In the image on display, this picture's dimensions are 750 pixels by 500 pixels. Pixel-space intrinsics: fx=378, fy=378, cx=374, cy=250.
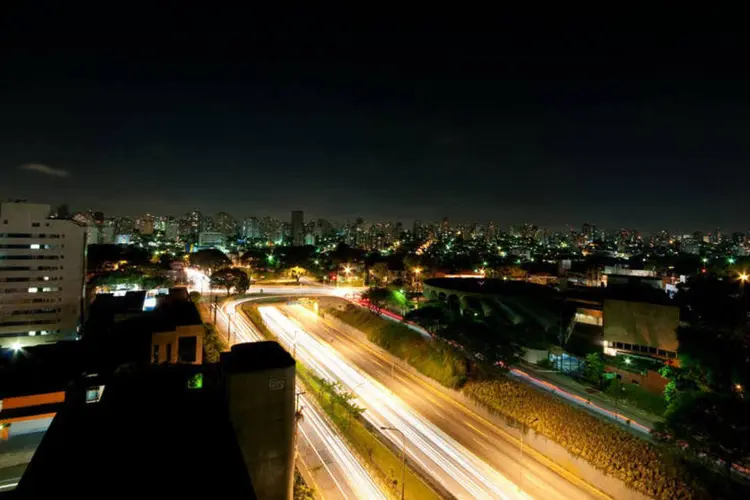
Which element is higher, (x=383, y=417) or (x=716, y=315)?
(x=716, y=315)

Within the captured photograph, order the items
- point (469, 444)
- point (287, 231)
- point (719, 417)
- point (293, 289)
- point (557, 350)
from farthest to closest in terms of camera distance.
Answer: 1. point (287, 231)
2. point (293, 289)
3. point (557, 350)
4. point (469, 444)
5. point (719, 417)

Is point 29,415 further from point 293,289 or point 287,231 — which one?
point 287,231

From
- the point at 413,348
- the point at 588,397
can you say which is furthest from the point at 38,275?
the point at 588,397

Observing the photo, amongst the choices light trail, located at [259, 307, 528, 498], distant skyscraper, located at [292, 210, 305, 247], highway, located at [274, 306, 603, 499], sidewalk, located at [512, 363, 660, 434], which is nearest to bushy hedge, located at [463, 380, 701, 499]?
highway, located at [274, 306, 603, 499]

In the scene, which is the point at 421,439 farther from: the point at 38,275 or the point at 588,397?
the point at 38,275

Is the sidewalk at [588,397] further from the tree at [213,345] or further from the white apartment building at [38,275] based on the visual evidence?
the white apartment building at [38,275]

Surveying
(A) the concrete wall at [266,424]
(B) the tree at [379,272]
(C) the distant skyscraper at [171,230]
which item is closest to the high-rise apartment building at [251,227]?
(C) the distant skyscraper at [171,230]

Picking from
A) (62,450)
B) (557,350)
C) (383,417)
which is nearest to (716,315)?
(557,350)
